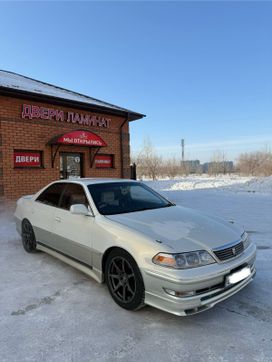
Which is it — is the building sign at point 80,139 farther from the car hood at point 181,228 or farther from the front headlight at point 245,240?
the front headlight at point 245,240

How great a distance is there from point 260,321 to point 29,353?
218 cm

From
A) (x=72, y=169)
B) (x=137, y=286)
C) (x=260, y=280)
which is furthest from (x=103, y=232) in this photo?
(x=72, y=169)

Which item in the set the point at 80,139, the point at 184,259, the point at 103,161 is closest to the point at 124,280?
the point at 184,259

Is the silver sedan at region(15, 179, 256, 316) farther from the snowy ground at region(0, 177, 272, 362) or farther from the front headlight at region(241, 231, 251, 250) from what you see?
the snowy ground at region(0, 177, 272, 362)

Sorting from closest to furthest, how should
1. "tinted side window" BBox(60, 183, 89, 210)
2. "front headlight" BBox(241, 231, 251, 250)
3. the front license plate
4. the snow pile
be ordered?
the front license plate < "front headlight" BBox(241, 231, 251, 250) < "tinted side window" BBox(60, 183, 89, 210) < the snow pile

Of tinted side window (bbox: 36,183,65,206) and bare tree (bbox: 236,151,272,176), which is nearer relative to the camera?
tinted side window (bbox: 36,183,65,206)

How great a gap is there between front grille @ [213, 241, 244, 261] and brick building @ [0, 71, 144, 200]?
902 centimetres

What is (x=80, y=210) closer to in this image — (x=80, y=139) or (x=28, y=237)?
(x=28, y=237)

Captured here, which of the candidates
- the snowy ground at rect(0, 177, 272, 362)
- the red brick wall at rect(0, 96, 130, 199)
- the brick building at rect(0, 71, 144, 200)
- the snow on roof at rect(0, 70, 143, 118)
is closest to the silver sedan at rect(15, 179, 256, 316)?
the snowy ground at rect(0, 177, 272, 362)

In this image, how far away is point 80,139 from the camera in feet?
38.0

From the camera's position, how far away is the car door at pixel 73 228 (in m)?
3.71

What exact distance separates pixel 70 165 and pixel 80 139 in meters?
1.48

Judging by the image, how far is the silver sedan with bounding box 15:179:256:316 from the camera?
276cm

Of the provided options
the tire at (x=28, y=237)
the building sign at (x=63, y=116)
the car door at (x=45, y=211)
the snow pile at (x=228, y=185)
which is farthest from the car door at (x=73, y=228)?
the snow pile at (x=228, y=185)
